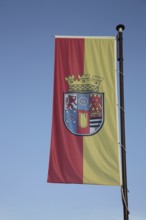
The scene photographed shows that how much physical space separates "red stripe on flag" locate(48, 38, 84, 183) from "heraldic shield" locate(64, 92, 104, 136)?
0.12 metres

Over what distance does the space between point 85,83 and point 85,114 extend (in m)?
0.70

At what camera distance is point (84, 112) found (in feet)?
27.1

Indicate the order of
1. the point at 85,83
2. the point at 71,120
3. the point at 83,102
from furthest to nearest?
1. the point at 85,83
2. the point at 83,102
3. the point at 71,120

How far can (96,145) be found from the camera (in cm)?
796

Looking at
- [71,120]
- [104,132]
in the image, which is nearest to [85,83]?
[71,120]

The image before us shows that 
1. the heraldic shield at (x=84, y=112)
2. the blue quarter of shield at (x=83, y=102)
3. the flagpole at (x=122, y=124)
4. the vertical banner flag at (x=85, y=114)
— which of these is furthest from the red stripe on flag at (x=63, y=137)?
the flagpole at (x=122, y=124)

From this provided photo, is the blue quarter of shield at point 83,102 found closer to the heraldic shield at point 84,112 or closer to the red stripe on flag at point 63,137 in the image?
the heraldic shield at point 84,112

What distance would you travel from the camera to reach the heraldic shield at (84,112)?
26.7 ft

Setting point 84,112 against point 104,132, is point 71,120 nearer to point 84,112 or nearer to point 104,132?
point 84,112

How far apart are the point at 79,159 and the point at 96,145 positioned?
0.45 meters

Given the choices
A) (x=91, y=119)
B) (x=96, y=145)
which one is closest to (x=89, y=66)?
(x=91, y=119)

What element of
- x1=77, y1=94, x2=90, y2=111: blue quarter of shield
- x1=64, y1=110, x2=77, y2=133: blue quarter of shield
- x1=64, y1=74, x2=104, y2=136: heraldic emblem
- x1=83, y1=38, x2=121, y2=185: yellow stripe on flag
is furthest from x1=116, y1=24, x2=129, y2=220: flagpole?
x1=64, y1=110, x2=77, y2=133: blue quarter of shield

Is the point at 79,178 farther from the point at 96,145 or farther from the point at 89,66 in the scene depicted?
the point at 89,66

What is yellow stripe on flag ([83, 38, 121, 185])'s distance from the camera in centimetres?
775
